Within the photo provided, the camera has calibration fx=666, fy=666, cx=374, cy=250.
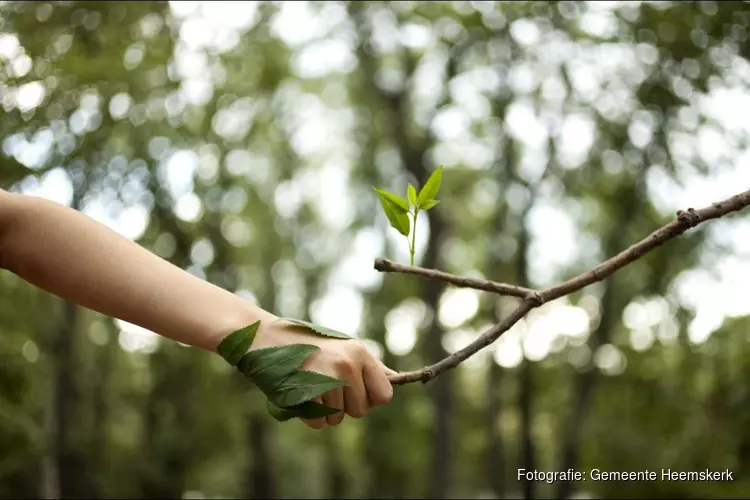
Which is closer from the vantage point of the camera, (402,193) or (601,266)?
(601,266)

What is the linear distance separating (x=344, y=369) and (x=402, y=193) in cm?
435

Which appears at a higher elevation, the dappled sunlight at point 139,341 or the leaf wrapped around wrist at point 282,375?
the dappled sunlight at point 139,341

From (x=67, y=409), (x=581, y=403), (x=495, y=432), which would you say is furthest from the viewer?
(x=495, y=432)

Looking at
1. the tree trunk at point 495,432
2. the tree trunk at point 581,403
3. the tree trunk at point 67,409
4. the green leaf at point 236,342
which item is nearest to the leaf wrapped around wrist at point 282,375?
the green leaf at point 236,342

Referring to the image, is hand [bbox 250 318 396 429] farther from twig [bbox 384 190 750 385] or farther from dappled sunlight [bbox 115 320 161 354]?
dappled sunlight [bbox 115 320 161 354]

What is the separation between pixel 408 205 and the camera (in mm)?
604

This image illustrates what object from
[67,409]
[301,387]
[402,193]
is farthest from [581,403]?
[301,387]

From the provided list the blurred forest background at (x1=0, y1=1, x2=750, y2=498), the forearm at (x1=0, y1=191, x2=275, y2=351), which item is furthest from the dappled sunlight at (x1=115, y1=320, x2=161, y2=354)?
the forearm at (x1=0, y1=191, x2=275, y2=351)

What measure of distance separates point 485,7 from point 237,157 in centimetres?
232

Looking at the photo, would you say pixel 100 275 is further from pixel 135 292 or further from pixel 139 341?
pixel 139 341

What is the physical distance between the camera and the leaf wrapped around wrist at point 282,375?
1.66ft

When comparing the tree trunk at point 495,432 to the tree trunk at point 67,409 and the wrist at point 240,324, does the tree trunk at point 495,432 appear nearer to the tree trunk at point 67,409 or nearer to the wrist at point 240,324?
the tree trunk at point 67,409

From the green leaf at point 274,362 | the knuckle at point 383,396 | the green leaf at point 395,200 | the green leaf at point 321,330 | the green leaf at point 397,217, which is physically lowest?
the knuckle at point 383,396

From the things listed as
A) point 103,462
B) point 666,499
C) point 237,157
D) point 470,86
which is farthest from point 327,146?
point 666,499
